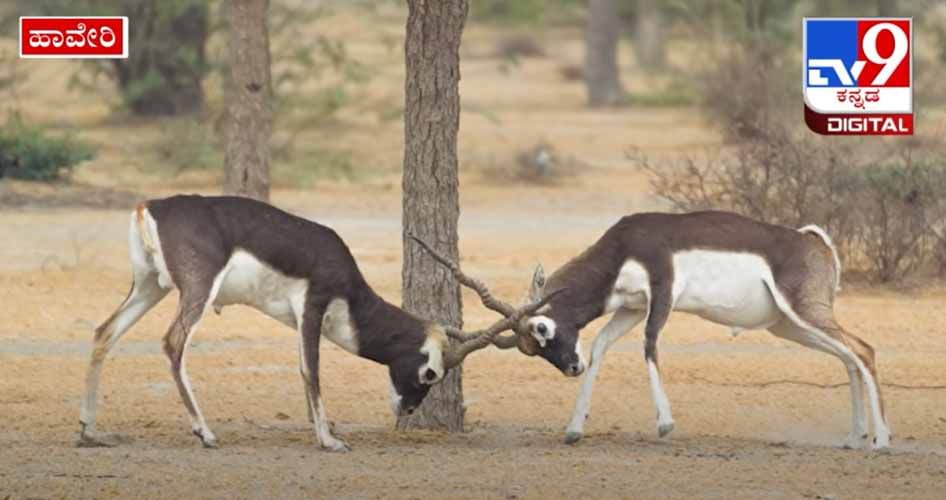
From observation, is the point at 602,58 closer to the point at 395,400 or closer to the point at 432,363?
the point at 395,400

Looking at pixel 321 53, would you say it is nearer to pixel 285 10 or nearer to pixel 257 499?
pixel 285 10

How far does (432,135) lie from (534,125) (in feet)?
80.8

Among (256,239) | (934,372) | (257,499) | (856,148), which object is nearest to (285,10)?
(856,148)

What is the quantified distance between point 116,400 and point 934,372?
225 inches

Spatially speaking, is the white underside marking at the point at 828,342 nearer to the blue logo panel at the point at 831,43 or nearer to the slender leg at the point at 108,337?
the slender leg at the point at 108,337

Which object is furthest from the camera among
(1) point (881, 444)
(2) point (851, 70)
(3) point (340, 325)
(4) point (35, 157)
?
(4) point (35, 157)

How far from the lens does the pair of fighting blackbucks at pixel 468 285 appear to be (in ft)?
36.0

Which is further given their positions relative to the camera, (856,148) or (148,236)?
(856,148)

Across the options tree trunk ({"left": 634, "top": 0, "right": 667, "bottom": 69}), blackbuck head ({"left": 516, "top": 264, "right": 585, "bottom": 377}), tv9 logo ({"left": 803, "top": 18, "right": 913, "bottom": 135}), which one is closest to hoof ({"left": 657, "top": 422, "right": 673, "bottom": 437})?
blackbuck head ({"left": 516, "top": 264, "right": 585, "bottom": 377})

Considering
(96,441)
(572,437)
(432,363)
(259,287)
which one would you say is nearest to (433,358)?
(432,363)

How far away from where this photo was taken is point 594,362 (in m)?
11.6

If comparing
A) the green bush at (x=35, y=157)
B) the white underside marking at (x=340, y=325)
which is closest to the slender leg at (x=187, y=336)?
the white underside marking at (x=340, y=325)

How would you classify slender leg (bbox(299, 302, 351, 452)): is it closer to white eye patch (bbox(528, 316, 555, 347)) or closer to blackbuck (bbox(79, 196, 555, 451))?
blackbuck (bbox(79, 196, 555, 451))

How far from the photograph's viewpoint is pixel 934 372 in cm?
1456
